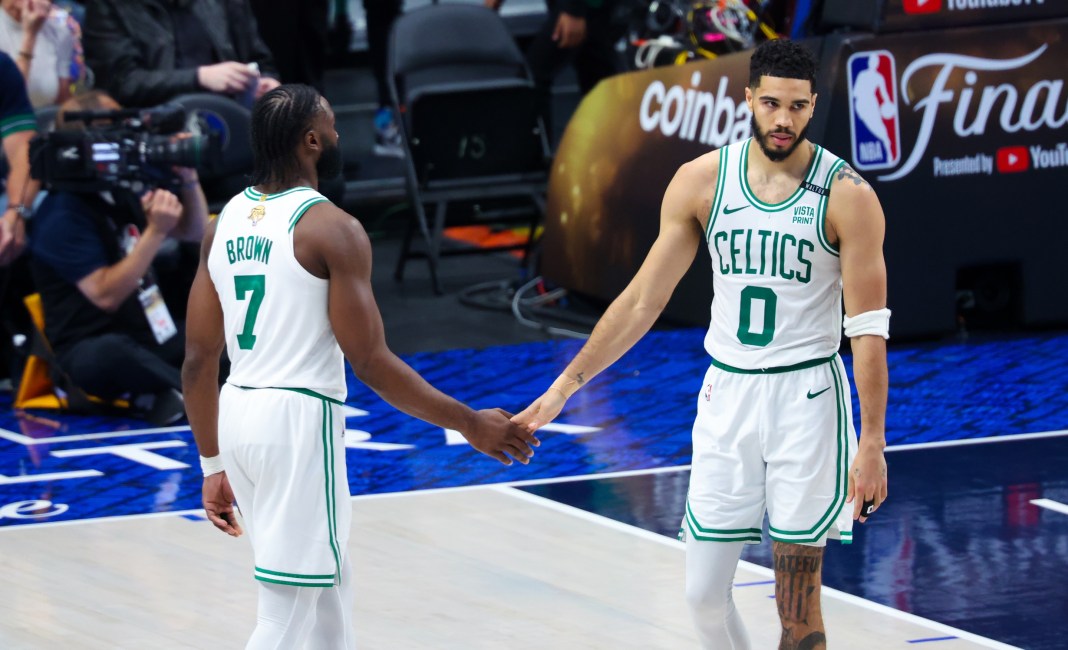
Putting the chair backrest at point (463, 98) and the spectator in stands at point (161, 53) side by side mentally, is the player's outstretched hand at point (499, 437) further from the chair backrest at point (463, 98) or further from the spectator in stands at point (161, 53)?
the chair backrest at point (463, 98)

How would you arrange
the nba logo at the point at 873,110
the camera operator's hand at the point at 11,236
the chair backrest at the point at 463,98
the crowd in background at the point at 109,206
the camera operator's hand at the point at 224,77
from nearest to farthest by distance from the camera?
the crowd in background at the point at 109,206, the camera operator's hand at the point at 11,236, the nba logo at the point at 873,110, the camera operator's hand at the point at 224,77, the chair backrest at the point at 463,98

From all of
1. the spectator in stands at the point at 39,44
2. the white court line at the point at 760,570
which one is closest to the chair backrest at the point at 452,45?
the spectator in stands at the point at 39,44

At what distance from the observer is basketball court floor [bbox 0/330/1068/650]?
498cm

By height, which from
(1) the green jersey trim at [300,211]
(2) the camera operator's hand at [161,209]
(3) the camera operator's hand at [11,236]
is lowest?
(3) the camera operator's hand at [11,236]

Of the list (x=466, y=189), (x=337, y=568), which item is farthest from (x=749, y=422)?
(x=466, y=189)

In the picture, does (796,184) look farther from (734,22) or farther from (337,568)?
(734,22)

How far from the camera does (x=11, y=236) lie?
7992mm

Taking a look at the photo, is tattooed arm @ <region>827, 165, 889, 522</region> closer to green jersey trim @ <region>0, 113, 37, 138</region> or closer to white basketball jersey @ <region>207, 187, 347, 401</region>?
white basketball jersey @ <region>207, 187, 347, 401</region>

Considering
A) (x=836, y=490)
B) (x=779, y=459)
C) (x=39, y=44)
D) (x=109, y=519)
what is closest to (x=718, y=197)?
(x=779, y=459)

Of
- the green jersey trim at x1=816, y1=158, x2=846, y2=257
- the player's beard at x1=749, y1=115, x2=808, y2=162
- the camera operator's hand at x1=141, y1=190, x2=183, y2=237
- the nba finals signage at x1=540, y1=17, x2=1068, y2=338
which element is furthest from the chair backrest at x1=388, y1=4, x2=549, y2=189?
the green jersey trim at x1=816, y1=158, x2=846, y2=257

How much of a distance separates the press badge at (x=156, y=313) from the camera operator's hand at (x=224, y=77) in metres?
1.40

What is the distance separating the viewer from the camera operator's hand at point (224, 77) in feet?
28.5

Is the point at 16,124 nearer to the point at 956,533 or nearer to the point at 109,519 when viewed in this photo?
the point at 109,519

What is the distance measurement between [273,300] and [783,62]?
131 cm
